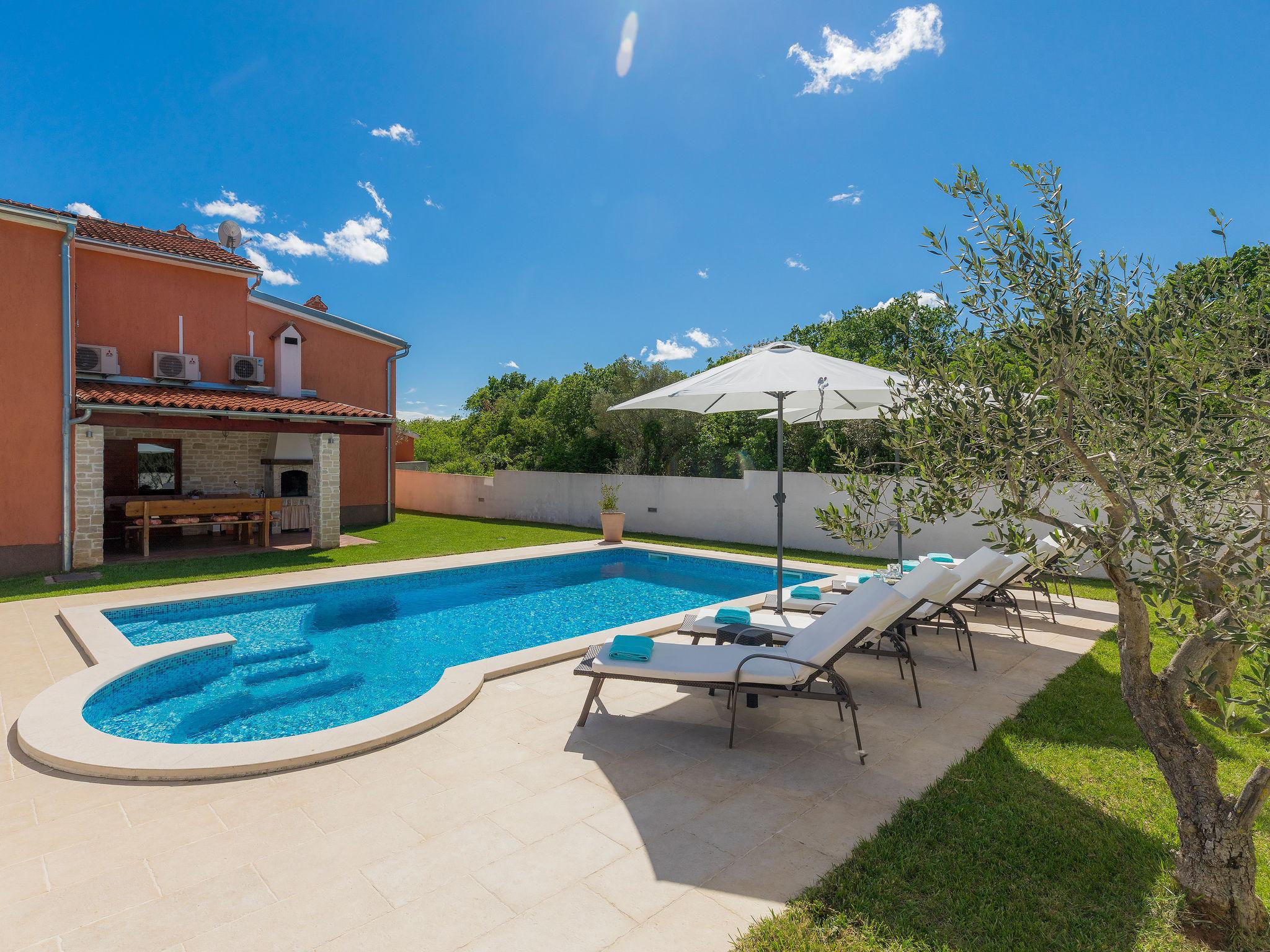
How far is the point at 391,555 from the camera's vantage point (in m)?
13.6

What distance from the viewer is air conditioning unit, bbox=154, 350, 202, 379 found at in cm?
1425

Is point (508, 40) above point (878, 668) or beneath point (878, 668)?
above

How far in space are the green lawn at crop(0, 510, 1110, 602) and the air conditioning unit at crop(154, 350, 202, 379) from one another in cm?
453

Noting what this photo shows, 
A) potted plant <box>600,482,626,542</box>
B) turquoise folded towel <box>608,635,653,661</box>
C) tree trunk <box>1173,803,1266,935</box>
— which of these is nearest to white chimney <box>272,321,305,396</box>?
potted plant <box>600,482,626,542</box>

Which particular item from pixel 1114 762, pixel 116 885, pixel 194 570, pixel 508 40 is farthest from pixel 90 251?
pixel 1114 762

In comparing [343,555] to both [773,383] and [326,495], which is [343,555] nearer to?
[326,495]

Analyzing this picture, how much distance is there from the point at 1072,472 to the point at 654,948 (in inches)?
125

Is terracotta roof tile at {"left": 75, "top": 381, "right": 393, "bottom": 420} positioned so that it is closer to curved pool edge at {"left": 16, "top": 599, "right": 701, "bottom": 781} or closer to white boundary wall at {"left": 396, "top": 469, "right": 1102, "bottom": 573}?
white boundary wall at {"left": 396, "top": 469, "right": 1102, "bottom": 573}

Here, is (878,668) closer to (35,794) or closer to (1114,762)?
(1114,762)

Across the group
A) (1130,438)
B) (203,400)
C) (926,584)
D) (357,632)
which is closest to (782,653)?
(926,584)

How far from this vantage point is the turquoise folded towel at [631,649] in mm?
4926

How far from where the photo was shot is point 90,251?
532 inches

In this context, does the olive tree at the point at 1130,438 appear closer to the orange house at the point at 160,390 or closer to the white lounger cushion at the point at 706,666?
the white lounger cushion at the point at 706,666

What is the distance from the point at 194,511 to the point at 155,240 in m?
6.62
